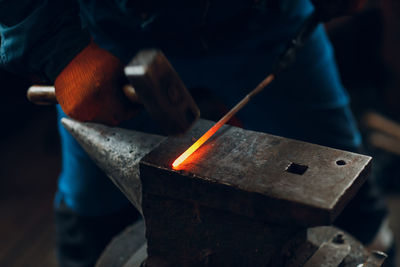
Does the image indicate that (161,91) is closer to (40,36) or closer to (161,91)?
(161,91)

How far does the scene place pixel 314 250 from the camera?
1154 millimetres

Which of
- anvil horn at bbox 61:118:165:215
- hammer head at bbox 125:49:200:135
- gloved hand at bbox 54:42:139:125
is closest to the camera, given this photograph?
hammer head at bbox 125:49:200:135

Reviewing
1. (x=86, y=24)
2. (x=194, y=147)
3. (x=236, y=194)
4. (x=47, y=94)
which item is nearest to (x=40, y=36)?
(x=47, y=94)

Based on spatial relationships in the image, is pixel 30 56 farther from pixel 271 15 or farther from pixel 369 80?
pixel 369 80

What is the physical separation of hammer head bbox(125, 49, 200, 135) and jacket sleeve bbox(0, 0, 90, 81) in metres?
0.48

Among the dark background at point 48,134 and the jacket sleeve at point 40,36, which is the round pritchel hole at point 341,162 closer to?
the jacket sleeve at point 40,36

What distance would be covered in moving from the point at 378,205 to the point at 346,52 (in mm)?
1568

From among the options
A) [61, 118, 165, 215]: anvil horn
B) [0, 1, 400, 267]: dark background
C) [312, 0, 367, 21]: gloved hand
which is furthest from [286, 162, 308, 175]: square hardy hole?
[0, 1, 400, 267]: dark background

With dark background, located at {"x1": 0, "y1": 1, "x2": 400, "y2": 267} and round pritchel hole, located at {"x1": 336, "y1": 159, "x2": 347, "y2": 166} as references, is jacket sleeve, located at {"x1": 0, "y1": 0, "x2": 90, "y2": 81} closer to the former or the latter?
round pritchel hole, located at {"x1": 336, "y1": 159, "x2": 347, "y2": 166}

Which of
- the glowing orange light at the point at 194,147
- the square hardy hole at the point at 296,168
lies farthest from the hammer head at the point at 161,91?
the square hardy hole at the point at 296,168

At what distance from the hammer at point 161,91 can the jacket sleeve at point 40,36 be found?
48cm

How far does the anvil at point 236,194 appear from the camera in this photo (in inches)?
35.8

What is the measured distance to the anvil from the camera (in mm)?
909

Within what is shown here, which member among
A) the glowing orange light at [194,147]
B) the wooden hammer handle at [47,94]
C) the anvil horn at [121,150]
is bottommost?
the anvil horn at [121,150]
